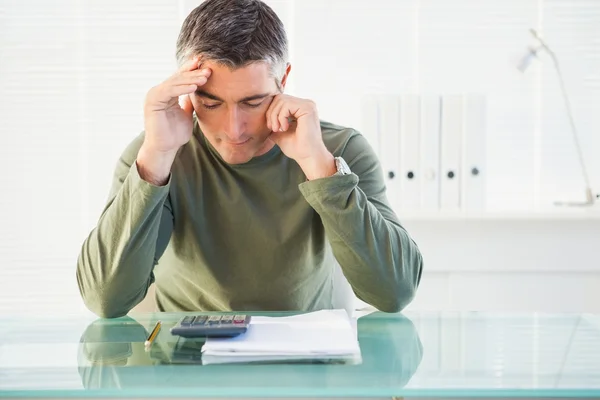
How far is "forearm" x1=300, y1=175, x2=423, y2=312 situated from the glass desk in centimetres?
14

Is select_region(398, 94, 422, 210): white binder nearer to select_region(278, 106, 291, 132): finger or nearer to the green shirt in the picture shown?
the green shirt

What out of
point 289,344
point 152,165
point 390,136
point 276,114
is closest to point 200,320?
point 289,344

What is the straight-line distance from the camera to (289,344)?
1039mm

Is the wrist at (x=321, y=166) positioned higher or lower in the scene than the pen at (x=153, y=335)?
higher

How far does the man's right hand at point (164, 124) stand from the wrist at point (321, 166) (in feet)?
0.82

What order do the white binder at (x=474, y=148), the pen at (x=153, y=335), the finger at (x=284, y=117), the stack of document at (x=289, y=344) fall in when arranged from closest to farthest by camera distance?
the stack of document at (x=289, y=344) < the pen at (x=153, y=335) < the finger at (x=284, y=117) < the white binder at (x=474, y=148)

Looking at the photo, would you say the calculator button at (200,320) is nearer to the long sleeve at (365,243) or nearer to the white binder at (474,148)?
the long sleeve at (365,243)

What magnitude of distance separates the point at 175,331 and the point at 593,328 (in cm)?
66

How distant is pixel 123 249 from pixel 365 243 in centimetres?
44

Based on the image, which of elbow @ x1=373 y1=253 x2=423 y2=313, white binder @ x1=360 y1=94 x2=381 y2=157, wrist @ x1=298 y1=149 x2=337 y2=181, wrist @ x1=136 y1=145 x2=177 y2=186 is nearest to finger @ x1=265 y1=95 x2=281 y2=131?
wrist @ x1=298 y1=149 x2=337 y2=181

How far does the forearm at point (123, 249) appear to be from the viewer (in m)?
1.39

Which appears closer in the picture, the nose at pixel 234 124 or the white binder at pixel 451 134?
the nose at pixel 234 124

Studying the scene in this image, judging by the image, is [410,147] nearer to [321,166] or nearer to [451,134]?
[451,134]

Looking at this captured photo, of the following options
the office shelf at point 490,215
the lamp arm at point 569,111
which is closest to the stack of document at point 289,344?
the office shelf at point 490,215
